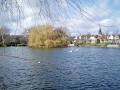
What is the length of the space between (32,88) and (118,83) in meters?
6.58

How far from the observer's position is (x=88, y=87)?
55.4 ft

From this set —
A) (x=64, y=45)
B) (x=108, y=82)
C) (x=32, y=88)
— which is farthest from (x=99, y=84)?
(x=64, y=45)

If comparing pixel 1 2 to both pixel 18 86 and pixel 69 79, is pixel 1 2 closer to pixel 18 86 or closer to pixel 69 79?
pixel 18 86

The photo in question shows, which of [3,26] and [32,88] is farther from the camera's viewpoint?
[32,88]

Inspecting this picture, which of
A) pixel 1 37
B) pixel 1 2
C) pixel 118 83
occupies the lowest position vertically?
pixel 118 83

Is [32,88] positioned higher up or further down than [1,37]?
further down

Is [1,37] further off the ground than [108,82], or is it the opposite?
[1,37]

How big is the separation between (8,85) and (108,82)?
24.8 ft

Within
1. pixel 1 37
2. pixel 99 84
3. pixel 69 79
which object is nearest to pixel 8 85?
pixel 69 79

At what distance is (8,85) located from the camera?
1722cm

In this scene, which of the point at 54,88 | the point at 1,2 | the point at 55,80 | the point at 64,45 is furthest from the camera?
the point at 64,45

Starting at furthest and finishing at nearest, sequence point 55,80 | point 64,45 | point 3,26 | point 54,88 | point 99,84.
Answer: point 64,45 < point 55,80 < point 99,84 < point 54,88 < point 3,26

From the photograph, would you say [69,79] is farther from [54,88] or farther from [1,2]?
[1,2]

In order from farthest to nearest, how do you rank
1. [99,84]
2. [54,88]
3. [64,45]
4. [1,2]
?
[64,45] → [99,84] → [54,88] → [1,2]
